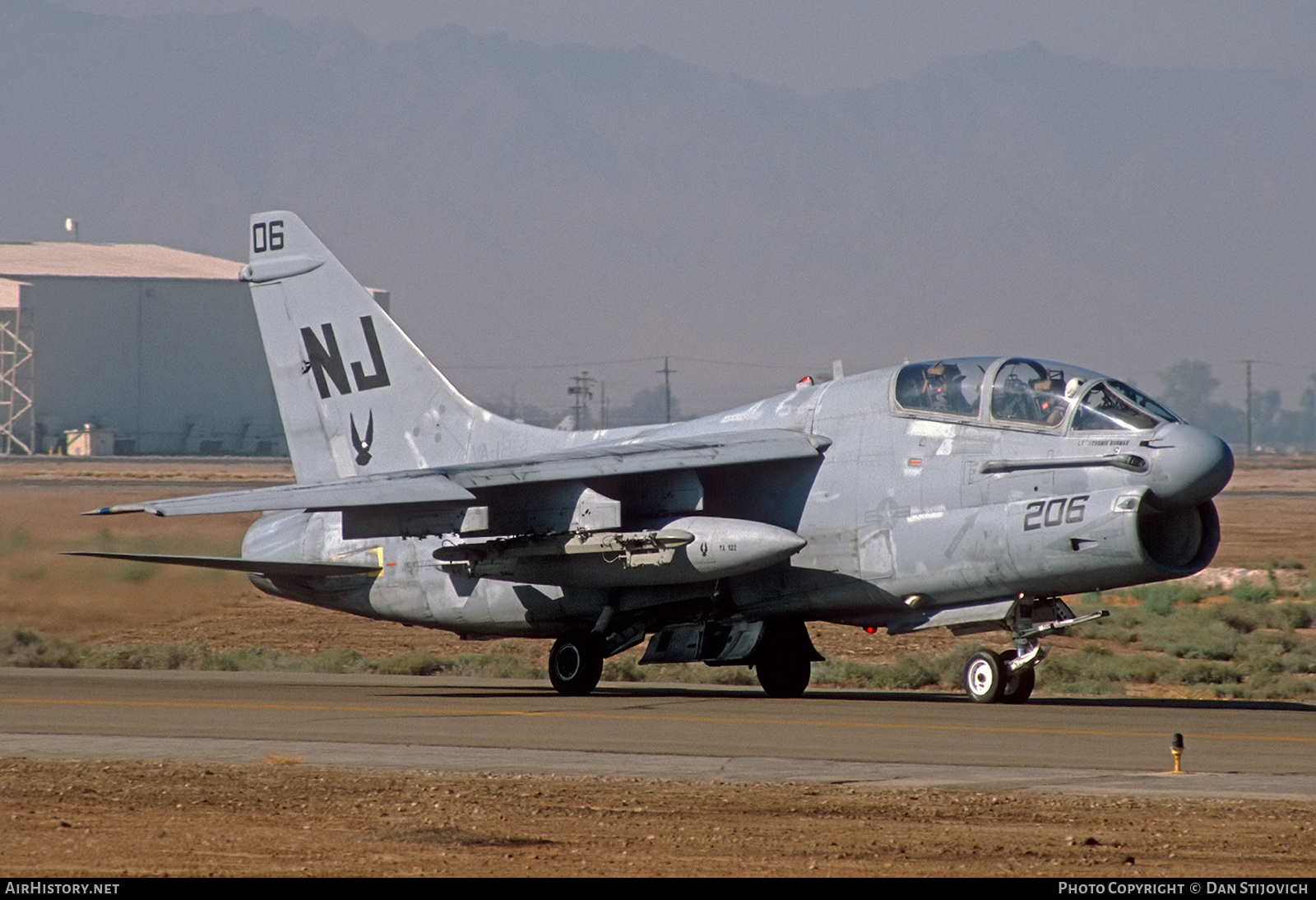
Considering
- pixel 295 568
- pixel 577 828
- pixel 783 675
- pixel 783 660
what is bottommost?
pixel 783 675

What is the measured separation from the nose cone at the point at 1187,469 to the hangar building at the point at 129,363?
95206 mm

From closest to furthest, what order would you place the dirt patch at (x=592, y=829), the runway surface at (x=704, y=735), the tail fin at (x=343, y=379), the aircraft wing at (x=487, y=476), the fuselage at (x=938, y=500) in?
the dirt patch at (x=592, y=829)
the runway surface at (x=704, y=735)
the fuselage at (x=938, y=500)
the aircraft wing at (x=487, y=476)
the tail fin at (x=343, y=379)

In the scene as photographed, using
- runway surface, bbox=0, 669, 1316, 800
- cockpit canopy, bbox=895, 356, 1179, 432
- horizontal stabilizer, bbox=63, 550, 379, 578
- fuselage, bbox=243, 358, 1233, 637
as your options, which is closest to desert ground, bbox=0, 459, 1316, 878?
runway surface, bbox=0, 669, 1316, 800

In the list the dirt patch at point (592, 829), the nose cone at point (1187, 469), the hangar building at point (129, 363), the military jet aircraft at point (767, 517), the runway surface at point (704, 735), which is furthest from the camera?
the hangar building at point (129, 363)

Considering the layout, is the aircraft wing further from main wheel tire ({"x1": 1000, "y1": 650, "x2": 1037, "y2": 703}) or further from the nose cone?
the nose cone

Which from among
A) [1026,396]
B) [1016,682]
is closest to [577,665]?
[1016,682]

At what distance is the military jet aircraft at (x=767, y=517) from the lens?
15961mm

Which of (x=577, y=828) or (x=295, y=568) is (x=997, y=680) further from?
(x=295, y=568)

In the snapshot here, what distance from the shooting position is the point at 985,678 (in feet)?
54.7

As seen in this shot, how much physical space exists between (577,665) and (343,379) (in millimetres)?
5749

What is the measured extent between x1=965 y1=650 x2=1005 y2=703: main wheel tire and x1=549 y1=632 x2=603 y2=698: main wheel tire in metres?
4.34

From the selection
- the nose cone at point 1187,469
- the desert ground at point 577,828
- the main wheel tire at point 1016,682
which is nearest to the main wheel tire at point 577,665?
the main wheel tire at point 1016,682

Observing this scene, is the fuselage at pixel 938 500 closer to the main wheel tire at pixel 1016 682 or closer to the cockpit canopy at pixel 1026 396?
the cockpit canopy at pixel 1026 396

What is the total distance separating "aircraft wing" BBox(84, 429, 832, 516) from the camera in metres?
17.2
